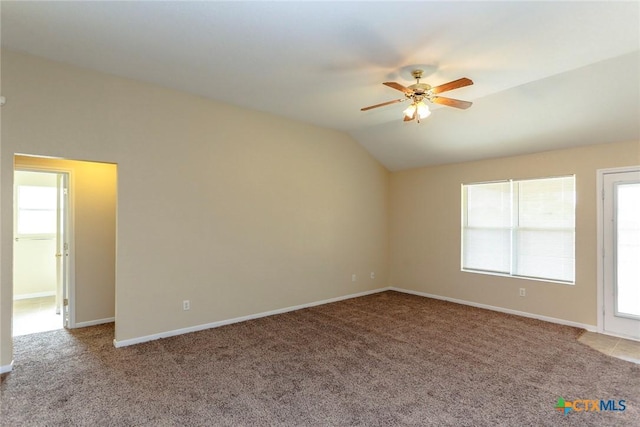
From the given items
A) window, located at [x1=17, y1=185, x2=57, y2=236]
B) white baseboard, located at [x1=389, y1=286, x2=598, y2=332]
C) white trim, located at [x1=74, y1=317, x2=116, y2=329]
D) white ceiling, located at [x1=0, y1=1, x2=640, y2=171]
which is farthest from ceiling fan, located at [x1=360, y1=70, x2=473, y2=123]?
window, located at [x1=17, y1=185, x2=57, y2=236]

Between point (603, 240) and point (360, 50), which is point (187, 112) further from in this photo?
point (603, 240)

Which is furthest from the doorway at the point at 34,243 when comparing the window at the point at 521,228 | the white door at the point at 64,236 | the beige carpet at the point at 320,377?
the window at the point at 521,228

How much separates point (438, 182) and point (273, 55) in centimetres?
398

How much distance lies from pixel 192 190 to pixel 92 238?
5.36 ft

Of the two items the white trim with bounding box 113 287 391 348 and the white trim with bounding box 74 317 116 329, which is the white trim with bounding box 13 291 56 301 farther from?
the white trim with bounding box 113 287 391 348

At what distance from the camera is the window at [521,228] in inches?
180

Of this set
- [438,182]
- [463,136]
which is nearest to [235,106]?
[463,136]

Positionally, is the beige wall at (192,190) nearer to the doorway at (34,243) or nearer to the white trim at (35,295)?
the doorway at (34,243)

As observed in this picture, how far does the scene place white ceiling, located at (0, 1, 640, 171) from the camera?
2.44m

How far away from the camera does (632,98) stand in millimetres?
3455

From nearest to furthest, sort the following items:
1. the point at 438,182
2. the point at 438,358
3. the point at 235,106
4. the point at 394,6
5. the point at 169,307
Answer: the point at 394,6, the point at 438,358, the point at 169,307, the point at 235,106, the point at 438,182

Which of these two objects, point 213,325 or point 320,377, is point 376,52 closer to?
point 320,377

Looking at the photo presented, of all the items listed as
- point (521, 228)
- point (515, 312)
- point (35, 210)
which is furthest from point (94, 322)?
point (521, 228)

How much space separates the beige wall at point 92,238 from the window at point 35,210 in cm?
233
